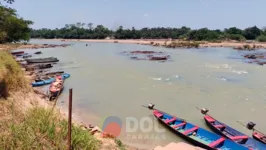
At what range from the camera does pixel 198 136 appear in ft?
32.4

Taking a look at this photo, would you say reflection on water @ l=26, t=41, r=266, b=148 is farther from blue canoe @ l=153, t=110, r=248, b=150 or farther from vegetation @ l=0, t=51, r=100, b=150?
vegetation @ l=0, t=51, r=100, b=150

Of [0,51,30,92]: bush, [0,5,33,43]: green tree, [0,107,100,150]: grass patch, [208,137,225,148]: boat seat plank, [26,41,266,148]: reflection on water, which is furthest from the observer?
[26,41,266,148]: reflection on water

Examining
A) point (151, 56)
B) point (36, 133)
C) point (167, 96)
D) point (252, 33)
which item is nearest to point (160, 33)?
point (252, 33)

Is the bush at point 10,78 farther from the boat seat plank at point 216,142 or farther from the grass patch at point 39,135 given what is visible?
the boat seat plank at point 216,142

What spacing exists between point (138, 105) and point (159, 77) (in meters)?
9.67

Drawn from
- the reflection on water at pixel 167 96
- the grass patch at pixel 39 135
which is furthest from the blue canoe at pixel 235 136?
the grass patch at pixel 39 135

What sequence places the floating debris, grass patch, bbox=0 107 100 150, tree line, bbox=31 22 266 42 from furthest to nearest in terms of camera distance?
tree line, bbox=31 22 266 42, the floating debris, grass patch, bbox=0 107 100 150

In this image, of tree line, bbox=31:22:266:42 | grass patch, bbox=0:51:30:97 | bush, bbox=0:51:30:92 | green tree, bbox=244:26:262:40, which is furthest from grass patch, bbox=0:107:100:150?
green tree, bbox=244:26:262:40

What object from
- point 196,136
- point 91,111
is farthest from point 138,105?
point 196,136

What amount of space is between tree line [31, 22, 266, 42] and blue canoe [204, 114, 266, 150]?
203 ft

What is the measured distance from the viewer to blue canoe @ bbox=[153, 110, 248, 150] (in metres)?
8.74

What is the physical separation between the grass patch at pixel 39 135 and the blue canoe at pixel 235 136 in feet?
20.3

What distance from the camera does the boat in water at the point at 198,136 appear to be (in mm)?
8742

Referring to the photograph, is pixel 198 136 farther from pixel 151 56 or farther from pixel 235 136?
pixel 151 56
